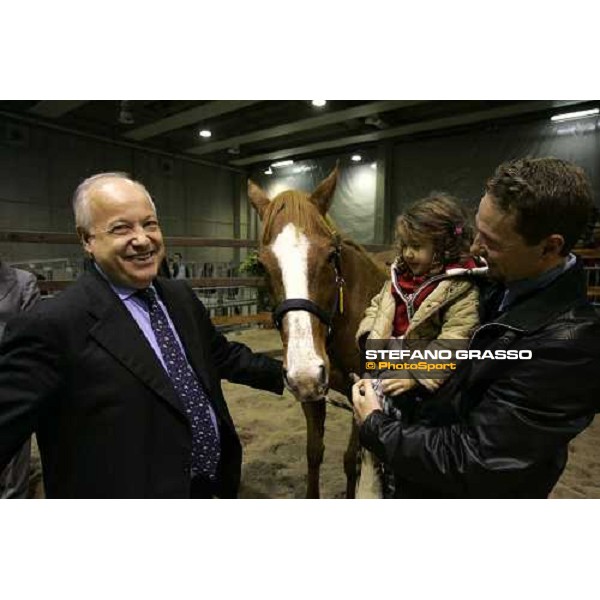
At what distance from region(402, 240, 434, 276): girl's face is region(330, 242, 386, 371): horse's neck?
518mm

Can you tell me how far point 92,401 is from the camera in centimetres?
78

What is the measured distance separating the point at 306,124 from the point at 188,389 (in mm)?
1039

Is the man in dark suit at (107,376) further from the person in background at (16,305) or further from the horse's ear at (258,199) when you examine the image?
the person in background at (16,305)

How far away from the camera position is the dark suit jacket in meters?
0.73

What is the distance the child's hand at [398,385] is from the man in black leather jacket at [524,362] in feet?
0.32

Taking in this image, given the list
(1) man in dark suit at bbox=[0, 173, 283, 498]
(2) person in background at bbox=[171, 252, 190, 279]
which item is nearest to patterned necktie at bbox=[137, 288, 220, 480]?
(1) man in dark suit at bbox=[0, 173, 283, 498]

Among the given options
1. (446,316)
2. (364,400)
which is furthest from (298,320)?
(446,316)

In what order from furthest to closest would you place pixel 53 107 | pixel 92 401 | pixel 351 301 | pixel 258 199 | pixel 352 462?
pixel 352 462 → pixel 351 301 → pixel 258 199 → pixel 53 107 → pixel 92 401

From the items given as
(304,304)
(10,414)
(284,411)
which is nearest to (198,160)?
(304,304)

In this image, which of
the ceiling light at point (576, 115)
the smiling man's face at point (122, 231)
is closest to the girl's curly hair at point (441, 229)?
the ceiling light at point (576, 115)

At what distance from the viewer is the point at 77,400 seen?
2.53ft

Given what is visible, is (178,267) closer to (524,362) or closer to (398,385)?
(398,385)

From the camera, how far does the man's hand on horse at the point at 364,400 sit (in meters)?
0.84

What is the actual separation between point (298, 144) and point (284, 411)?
1835 mm
